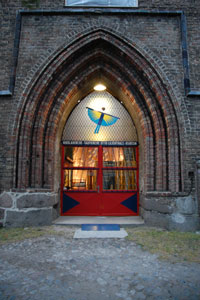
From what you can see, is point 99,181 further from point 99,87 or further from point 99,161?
point 99,87

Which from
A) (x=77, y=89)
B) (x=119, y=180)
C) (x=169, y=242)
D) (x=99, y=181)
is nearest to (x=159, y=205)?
(x=169, y=242)

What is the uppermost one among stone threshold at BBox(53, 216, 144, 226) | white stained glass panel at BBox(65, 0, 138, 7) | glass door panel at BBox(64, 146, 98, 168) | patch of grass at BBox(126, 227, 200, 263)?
white stained glass panel at BBox(65, 0, 138, 7)

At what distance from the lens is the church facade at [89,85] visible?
20.4 feet

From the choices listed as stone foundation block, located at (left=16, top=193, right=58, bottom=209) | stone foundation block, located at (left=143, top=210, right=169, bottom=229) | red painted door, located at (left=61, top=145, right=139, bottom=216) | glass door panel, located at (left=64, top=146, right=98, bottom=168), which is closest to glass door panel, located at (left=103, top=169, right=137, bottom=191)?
red painted door, located at (left=61, top=145, right=139, bottom=216)

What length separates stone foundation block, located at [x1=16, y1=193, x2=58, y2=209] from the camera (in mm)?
6090

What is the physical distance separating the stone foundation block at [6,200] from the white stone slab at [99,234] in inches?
80.0

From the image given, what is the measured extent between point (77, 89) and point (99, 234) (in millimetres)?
4583

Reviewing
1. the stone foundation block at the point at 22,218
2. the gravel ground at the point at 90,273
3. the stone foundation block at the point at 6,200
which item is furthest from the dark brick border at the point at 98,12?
the gravel ground at the point at 90,273

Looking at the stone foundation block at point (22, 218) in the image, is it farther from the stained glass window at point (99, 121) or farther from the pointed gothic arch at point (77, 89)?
the stained glass window at point (99, 121)

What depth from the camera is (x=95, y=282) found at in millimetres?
3170

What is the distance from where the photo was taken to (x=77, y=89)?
7.32 metres

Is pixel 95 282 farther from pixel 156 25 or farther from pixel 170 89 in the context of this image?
pixel 156 25

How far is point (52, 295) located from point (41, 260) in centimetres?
123

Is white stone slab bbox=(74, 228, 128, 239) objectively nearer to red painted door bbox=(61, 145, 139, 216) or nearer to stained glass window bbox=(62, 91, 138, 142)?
red painted door bbox=(61, 145, 139, 216)
